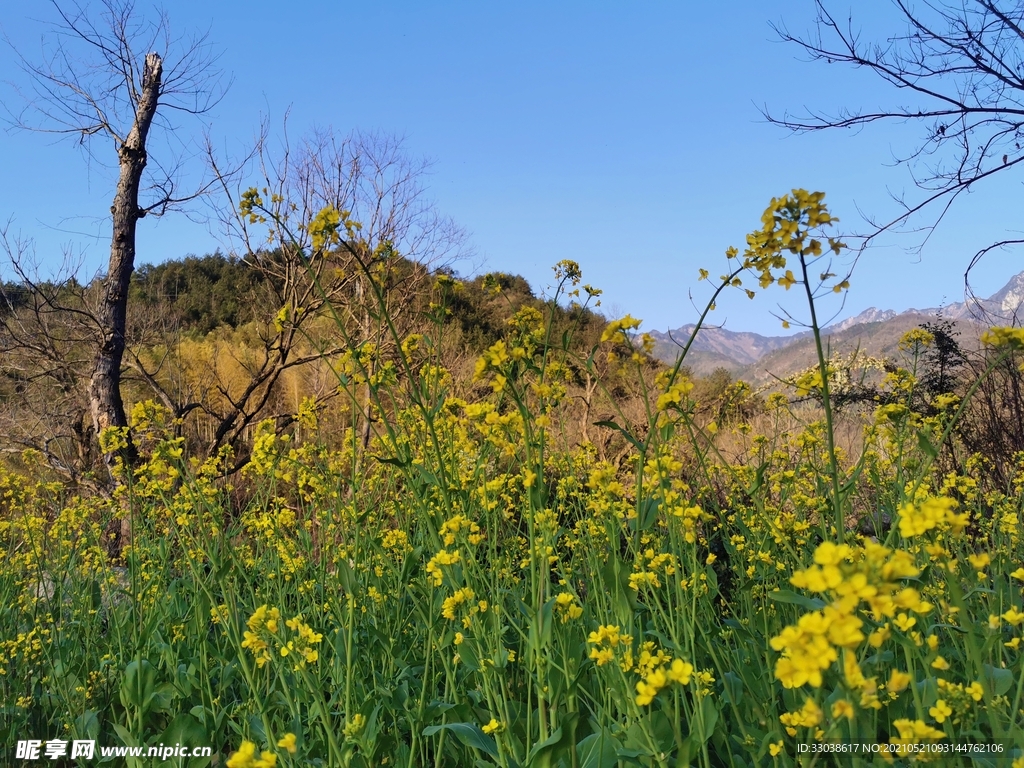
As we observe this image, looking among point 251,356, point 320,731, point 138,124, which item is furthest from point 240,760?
point 251,356

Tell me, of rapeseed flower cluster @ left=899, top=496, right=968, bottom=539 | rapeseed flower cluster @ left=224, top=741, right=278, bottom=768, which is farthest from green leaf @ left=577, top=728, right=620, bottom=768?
rapeseed flower cluster @ left=899, top=496, right=968, bottom=539

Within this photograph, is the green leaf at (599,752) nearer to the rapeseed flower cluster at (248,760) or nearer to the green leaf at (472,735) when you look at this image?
the green leaf at (472,735)

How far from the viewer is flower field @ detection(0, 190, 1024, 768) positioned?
128 cm

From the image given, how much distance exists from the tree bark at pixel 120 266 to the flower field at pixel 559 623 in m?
3.49

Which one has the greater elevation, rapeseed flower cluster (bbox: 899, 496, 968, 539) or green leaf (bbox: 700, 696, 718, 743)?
rapeseed flower cluster (bbox: 899, 496, 968, 539)

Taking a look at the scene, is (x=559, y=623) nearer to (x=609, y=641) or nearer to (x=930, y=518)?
(x=609, y=641)

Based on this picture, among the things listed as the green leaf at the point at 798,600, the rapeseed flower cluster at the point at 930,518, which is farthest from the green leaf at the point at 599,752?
the rapeseed flower cluster at the point at 930,518

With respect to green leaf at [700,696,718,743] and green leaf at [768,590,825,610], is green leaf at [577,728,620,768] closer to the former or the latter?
green leaf at [700,696,718,743]

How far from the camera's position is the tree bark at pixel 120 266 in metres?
6.59

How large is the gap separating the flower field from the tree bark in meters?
3.49

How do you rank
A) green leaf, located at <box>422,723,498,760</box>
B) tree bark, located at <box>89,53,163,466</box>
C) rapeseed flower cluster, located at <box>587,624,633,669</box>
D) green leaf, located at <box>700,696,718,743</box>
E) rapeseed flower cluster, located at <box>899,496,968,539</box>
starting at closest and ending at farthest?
rapeseed flower cluster, located at <box>899,496,968,539</box>, rapeseed flower cluster, located at <box>587,624,633,669</box>, green leaf, located at <box>700,696,718,743</box>, green leaf, located at <box>422,723,498,760</box>, tree bark, located at <box>89,53,163,466</box>

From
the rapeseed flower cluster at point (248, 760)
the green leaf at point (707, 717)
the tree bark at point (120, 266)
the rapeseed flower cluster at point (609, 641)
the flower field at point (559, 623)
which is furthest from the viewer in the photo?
the tree bark at point (120, 266)

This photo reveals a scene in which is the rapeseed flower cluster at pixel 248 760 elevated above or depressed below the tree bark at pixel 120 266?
below

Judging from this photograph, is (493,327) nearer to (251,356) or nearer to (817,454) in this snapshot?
(251,356)
